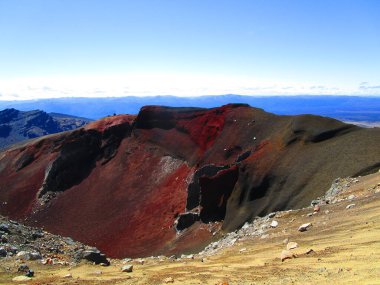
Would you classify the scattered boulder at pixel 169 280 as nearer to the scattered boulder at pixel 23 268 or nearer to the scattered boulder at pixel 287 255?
the scattered boulder at pixel 287 255

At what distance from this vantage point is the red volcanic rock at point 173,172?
148ft

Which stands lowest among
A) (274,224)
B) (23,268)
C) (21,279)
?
(274,224)

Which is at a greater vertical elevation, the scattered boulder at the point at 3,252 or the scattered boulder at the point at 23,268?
the scattered boulder at the point at 23,268

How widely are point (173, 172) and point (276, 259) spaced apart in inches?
1891

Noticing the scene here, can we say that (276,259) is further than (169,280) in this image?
Yes

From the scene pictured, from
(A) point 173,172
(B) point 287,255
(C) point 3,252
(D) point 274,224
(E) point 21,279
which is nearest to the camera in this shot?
(E) point 21,279

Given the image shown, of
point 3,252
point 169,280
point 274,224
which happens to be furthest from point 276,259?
point 3,252

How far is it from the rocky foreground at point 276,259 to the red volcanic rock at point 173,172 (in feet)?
38.9

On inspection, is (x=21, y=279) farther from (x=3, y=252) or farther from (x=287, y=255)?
(x=287, y=255)

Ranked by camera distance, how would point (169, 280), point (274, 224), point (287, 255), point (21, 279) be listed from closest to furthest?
point (169, 280) < point (21, 279) < point (287, 255) < point (274, 224)

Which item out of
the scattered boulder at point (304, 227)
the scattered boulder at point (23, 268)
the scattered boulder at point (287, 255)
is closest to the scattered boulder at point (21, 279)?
the scattered boulder at point (23, 268)

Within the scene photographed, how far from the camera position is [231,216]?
45719 millimetres

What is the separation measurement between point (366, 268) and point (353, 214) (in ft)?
37.0

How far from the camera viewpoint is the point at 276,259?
66.6 feet
